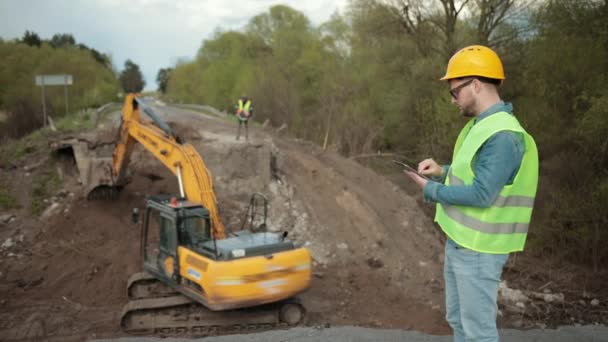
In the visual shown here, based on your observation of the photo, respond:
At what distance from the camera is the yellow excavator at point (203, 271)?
299 inches

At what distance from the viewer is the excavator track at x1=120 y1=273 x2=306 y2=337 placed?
8.40 meters

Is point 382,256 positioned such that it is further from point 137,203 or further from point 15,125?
point 15,125

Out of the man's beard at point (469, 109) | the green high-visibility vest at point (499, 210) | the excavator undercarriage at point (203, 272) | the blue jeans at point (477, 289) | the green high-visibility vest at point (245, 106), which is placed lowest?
the excavator undercarriage at point (203, 272)

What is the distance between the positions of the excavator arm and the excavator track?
47.7 inches

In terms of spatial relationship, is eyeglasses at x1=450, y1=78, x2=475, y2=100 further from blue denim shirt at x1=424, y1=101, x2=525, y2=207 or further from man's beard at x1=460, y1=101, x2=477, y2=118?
blue denim shirt at x1=424, y1=101, x2=525, y2=207

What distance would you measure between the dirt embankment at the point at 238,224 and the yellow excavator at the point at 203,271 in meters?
0.73

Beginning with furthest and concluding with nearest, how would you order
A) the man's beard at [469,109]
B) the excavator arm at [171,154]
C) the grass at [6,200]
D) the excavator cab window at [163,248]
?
the grass at [6,200]
the excavator arm at [171,154]
the excavator cab window at [163,248]
the man's beard at [469,109]

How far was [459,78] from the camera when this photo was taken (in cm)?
289

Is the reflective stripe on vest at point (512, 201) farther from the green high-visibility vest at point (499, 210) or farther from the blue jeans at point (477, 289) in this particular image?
the blue jeans at point (477, 289)

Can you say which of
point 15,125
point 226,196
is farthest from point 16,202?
point 15,125

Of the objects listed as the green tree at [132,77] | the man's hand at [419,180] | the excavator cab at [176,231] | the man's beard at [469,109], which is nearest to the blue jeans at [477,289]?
the man's hand at [419,180]

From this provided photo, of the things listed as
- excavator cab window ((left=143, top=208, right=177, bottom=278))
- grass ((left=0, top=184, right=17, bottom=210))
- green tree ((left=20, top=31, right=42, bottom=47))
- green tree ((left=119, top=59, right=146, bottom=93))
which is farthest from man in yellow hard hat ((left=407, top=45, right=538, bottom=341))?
green tree ((left=119, top=59, right=146, bottom=93))

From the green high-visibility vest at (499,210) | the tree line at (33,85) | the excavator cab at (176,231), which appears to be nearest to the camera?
the green high-visibility vest at (499,210)

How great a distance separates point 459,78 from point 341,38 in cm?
3423
